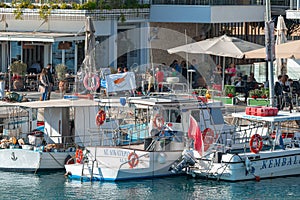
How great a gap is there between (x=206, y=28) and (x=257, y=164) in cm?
2072

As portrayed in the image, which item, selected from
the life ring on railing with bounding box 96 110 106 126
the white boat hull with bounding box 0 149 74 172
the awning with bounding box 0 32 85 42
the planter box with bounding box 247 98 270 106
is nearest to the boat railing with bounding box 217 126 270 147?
the life ring on railing with bounding box 96 110 106 126

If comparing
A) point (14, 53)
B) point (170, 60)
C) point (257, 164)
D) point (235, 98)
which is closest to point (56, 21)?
point (14, 53)

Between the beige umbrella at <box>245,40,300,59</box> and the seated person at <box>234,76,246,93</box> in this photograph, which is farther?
the seated person at <box>234,76,246,93</box>

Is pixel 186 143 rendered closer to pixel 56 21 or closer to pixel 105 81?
pixel 105 81

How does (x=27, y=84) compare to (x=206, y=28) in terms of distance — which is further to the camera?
(x=206, y=28)

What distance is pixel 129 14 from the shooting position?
50.5 meters

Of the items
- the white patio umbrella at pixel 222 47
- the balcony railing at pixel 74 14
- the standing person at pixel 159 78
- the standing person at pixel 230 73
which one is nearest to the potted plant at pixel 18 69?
the balcony railing at pixel 74 14

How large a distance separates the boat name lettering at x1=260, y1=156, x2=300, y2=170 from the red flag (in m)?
1.92

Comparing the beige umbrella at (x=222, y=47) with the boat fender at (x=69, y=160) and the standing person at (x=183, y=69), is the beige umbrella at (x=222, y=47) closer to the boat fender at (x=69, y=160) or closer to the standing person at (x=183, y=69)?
the standing person at (x=183, y=69)

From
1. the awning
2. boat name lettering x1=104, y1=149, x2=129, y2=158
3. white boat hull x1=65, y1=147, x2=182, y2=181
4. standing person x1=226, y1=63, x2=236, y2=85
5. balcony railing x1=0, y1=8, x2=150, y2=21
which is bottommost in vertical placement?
white boat hull x1=65, y1=147, x2=182, y2=181

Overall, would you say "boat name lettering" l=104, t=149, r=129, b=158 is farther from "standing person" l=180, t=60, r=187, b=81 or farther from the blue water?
"standing person" l=180, t=60, r=187, b=81

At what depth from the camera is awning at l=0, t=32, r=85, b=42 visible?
46438 millimetres

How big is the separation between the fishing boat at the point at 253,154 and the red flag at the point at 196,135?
21cm

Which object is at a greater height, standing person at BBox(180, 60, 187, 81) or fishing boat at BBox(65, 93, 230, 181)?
standing person at BBox(180, 60, 187, 81)
